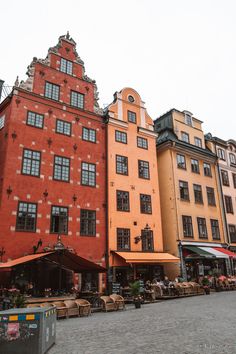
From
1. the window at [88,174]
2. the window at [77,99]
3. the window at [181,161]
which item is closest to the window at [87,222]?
the window at [88,174]

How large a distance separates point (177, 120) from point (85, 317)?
21754mm

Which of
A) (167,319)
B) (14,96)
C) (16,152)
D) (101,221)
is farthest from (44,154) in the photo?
(167,319)

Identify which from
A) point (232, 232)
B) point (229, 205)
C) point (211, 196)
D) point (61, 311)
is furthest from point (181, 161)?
point (61, 311)

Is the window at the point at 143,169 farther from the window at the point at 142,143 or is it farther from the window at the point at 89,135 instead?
the window at the point at 89,135

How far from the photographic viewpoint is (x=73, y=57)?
23.8m

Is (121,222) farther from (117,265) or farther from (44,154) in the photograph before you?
(44,154)

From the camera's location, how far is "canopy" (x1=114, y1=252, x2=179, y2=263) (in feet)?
67.0

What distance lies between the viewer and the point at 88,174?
2175 centimetres

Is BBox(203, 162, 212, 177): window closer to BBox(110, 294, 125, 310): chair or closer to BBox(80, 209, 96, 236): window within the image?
BBox(80, 209, 96, 236): window

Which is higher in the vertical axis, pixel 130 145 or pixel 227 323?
pixel 130 145

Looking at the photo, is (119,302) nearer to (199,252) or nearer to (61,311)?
(61,311)

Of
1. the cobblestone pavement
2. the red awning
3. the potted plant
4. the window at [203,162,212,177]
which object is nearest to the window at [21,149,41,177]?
the potted plant

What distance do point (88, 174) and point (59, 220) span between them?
13.9 feet

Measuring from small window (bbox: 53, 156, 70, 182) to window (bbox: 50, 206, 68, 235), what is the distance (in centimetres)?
207
